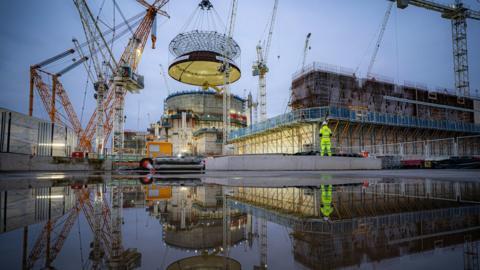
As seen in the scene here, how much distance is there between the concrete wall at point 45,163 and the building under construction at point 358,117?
19.5 m

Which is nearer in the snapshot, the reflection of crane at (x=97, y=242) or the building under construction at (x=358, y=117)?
the reflection of crane at (x=97, y=242)

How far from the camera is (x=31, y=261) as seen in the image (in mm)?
983

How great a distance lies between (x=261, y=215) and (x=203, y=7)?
49.3 m

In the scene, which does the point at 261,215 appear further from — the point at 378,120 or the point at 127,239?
the point at 378,120

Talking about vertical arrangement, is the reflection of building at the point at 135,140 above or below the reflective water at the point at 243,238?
above

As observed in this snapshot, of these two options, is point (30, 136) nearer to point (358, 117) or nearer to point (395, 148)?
point (358, 117)

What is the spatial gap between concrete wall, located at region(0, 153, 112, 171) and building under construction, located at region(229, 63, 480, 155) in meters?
19.5

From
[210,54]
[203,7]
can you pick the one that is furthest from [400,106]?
[203,7]

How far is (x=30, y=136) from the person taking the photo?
1505 centimetres

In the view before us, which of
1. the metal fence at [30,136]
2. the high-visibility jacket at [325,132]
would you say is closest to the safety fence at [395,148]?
the high-visibility jacket at [325,132]

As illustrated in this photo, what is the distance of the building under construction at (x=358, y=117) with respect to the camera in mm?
27203

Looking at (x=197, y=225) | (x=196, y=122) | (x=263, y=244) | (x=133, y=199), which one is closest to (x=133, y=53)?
(x=196, y=122)

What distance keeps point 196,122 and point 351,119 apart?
1452 inches

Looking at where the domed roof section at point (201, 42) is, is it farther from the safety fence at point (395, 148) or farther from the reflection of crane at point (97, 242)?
the reflection of crane at point (97, 242)
